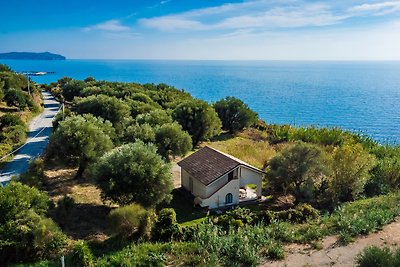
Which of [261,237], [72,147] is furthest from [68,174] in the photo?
[261,237]

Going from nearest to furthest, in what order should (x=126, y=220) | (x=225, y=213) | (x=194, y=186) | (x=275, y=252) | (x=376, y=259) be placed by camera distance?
(x=376, y=259) < (x=275, y=252) < (x=126, y=220) < (x=225, y=213) < (x=194, y=186)

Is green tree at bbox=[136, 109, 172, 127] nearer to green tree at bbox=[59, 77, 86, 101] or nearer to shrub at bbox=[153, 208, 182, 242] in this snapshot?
shrub at bbox=[153, 208, 182, 242]

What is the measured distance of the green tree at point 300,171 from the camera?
985 inches

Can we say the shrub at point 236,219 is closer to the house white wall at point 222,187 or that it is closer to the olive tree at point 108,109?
the house white wall at point 222,187

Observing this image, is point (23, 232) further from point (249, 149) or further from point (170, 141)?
point (249, 149)

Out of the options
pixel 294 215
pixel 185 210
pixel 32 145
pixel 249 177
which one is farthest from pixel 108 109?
pixel 294 215

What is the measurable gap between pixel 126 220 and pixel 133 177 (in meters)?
3.38

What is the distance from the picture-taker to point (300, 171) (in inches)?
985

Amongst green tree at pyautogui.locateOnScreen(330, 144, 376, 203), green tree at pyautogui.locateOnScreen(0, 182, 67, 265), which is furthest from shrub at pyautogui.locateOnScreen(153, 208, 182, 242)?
green tree at pyautogui.locateOnScreen(330, 144, 376, 203)

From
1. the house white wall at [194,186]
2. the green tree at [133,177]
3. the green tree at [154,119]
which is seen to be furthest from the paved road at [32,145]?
the house white wall at [194,186]

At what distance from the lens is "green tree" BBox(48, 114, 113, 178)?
25.1 meters

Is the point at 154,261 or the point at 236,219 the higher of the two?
the point at 154,261

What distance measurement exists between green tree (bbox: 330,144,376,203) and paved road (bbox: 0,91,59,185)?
22.9 meters

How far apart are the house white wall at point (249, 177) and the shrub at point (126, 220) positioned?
30.0 feet
